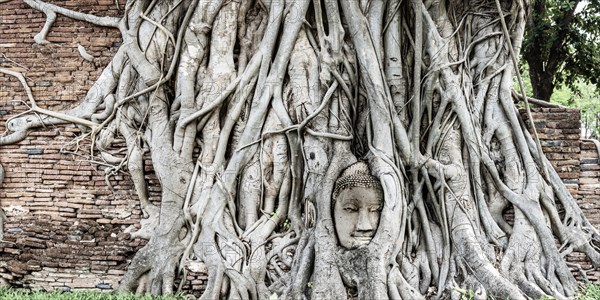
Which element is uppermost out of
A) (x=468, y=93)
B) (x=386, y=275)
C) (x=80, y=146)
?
(x=468, y=93)

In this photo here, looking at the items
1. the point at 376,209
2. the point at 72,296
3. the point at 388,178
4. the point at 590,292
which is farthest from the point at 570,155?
the point at 72,296

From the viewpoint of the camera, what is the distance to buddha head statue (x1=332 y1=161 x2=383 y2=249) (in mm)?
3846

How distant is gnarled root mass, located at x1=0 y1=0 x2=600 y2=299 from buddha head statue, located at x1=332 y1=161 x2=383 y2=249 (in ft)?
0.22

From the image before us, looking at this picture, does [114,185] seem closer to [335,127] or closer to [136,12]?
[136,12]

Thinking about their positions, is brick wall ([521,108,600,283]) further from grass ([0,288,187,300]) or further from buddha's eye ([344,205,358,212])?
grass ([0,288,187,300])

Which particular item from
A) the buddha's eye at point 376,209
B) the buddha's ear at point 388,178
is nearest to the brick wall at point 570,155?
the buddha's ear at point 388,178

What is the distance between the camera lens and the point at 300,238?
4078 millimetres

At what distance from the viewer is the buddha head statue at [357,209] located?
385cm

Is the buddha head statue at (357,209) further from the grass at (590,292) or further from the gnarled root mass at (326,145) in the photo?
the grass at (590,292)

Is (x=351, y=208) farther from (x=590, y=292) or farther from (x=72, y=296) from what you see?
(x=72, y=296)

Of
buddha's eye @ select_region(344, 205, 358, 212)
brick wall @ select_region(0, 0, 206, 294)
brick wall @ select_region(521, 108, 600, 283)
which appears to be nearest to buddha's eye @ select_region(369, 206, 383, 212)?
buddha's eye @ select_region(344, 205, 358, 212)

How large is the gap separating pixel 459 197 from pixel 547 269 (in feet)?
2.80

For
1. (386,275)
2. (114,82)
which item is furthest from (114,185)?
(386,275)

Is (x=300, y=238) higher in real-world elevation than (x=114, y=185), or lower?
lower
